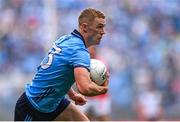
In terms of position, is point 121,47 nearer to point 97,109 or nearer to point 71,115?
point 97,109

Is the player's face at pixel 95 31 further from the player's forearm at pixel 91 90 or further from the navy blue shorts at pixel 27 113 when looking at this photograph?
the navy blue shorts at pixel 27 113

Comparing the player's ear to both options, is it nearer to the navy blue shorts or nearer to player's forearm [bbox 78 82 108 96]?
player's forearm [bbox 78 82 108 96]

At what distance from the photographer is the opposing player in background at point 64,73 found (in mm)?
7484

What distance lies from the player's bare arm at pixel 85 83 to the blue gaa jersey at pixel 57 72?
84 mm

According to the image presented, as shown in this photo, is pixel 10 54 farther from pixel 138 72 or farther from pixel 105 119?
pixel 105 119

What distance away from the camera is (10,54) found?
18.4 metres

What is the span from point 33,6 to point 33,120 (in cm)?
1133

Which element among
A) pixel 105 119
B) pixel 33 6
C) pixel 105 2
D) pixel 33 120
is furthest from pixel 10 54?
pixel 33 120

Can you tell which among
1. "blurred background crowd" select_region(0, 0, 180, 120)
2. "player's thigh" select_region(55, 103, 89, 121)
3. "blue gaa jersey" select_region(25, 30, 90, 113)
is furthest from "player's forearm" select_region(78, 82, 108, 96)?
"blurred background crowd" select_region(0, 0, 180, 120)

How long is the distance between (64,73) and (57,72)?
8 centimetres

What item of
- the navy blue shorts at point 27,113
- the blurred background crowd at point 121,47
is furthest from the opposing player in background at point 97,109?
the navy blue shorts at point 27,113

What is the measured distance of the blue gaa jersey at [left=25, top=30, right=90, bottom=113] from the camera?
7.63 m

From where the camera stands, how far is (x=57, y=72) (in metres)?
7.84

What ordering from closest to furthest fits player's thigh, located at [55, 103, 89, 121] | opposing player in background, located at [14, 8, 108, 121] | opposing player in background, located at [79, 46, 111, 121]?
opposing player in background, located at [14, 8, 108, 121], player's thigh, located at [55, 103, 89, 121], opposing player in background, located at [79, 46, 111, 121]
